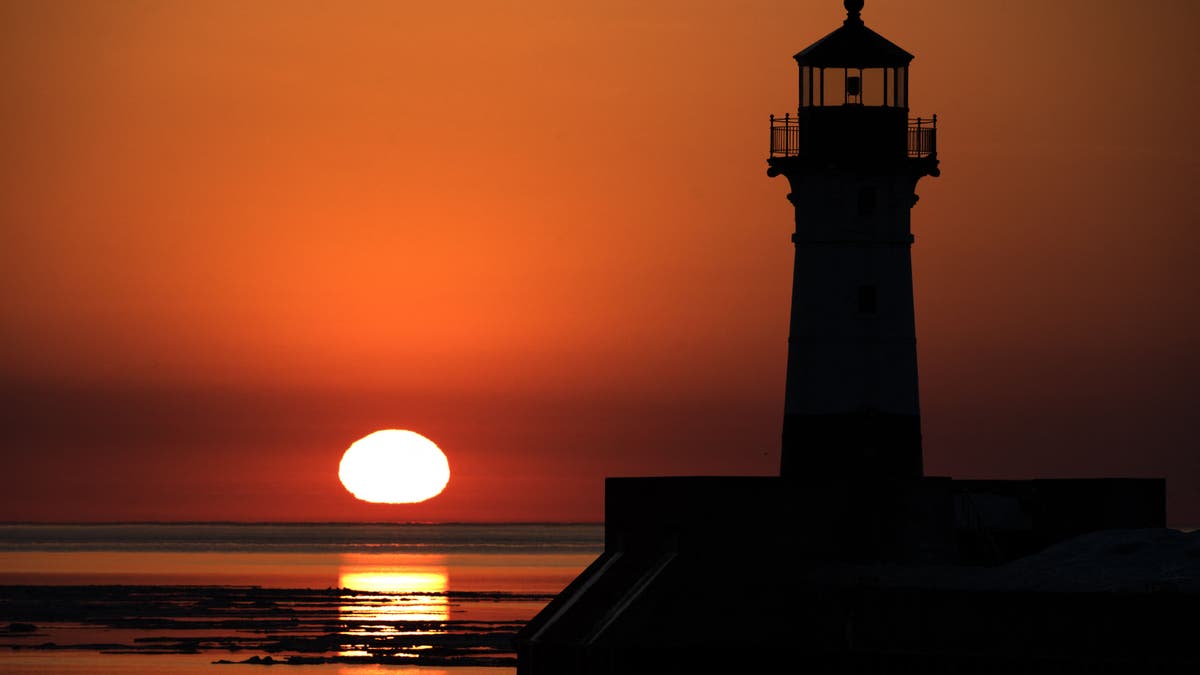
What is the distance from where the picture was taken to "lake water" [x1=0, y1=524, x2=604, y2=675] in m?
47.4

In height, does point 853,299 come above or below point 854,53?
below

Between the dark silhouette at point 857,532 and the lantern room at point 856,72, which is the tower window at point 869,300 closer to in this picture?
the dark silhouette at point 857,532

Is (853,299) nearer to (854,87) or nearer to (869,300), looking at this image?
(869,300)

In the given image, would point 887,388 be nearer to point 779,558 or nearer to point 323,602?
point 779,558

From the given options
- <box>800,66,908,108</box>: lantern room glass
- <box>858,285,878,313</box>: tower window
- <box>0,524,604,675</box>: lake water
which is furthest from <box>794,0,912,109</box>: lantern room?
<box>0,524,604,675</box>: lake water

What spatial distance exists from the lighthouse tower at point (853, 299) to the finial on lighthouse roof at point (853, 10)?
6.86ft

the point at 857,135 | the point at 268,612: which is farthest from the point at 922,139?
the point at 268,612

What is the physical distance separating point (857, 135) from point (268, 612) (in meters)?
32.7

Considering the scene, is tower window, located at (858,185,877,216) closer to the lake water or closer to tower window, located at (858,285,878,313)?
A: tower window, located at (858,285,878,313)

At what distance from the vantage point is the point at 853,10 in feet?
122

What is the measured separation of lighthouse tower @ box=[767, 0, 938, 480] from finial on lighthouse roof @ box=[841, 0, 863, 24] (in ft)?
6.86

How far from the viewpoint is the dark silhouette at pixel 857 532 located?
1099 inches

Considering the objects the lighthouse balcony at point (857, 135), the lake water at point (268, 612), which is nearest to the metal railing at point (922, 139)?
the lighthouse balcony at point (857, 135)

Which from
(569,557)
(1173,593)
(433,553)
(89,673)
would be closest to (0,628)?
(89,673)
